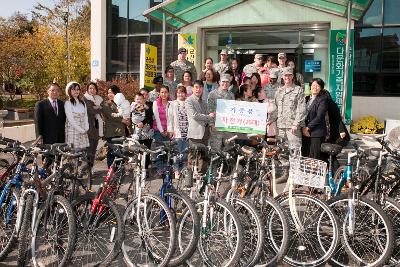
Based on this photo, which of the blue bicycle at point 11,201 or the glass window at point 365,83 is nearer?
the blue bicycle at point 11,201

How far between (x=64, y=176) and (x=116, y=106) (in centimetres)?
384

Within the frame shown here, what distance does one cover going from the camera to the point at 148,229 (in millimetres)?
4090

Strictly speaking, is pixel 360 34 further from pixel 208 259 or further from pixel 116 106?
pixel 208 259

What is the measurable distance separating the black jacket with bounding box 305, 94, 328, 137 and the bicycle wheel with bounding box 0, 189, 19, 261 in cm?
427

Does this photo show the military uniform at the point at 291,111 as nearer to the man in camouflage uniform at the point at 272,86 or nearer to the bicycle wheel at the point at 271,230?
the man in camouflage uniform at the point at 272,86

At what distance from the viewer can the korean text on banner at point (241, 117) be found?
638 cm

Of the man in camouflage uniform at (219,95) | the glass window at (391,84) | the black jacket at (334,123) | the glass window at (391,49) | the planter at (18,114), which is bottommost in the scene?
the planter at (18,114)

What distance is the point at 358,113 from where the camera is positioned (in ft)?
43.9

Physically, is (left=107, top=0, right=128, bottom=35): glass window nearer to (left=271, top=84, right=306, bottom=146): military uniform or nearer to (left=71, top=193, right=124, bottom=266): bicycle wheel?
(left=271, top=84, right=306, bottom=146): military uniform

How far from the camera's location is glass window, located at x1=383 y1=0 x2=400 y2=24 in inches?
519

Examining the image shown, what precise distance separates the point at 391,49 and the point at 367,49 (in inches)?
28.1

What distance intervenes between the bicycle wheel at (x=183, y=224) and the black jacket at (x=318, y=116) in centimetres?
303

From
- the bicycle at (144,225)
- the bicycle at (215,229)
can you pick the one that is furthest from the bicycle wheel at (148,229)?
the bicycle at (215,229)

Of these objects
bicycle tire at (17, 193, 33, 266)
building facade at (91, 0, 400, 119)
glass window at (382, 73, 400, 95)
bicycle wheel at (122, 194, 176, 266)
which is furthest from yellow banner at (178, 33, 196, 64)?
bicycle tire at (17, 193, 33, 266)
